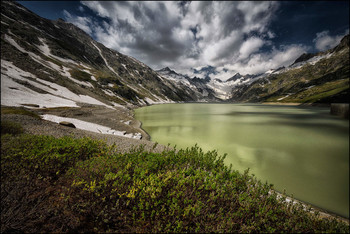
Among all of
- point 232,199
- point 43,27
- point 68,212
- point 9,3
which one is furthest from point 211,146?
point 9,3

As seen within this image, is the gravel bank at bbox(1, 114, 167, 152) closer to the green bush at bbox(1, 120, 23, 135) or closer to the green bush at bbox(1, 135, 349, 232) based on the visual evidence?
the green bush at bbox(1, 120, 23, 135)

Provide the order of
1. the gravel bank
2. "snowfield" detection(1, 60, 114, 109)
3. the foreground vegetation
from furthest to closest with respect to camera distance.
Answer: "snowfield" detection(1, 60, 114, 109)
the gravel bank
the foreground vegetation

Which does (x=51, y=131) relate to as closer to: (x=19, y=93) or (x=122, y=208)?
(x=122, y=208)

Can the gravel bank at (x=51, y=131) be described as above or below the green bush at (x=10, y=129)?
above

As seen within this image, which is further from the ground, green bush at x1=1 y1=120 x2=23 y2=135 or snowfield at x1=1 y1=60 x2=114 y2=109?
snowfield at x1=1 y1=60 x2=114 y2=109

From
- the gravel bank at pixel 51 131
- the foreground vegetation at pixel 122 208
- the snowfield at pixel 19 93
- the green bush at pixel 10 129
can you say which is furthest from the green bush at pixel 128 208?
the snowfield at pixel 19 93

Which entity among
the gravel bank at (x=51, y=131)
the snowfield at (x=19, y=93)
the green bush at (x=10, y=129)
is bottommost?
the green bush at (x=10, y=129)

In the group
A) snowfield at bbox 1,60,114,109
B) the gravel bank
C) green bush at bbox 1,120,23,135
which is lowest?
green bush at bbox 1,120,23,135

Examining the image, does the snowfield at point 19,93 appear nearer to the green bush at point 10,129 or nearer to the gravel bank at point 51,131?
the gravel bank at point 51,131

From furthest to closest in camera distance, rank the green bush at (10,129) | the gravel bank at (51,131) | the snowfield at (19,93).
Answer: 1. the snowfield at (19,93)
2. the gravel bank at (51,131)
3. the green bush at (10,129)

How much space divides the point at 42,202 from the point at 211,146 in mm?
19597

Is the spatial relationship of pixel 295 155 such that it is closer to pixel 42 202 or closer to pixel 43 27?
pixel 42 202

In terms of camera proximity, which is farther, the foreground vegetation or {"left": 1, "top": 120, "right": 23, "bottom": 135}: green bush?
{"left": 1, "top": 120, "right": 23, "bottom": 135}: green bush

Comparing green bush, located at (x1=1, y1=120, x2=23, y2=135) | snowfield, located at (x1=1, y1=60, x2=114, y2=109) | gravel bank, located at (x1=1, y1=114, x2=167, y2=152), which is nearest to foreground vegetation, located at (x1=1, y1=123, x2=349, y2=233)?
green bush, located at (x1=1, y1=120, x2=23, y2=135)
